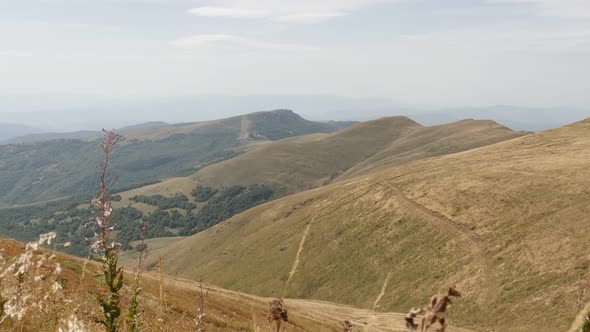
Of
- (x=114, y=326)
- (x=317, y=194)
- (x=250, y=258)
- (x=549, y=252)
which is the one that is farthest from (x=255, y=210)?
(x=114, y=326)

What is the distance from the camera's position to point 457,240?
80562 millimetres

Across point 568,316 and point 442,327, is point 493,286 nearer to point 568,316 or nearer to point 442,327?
point 568,316

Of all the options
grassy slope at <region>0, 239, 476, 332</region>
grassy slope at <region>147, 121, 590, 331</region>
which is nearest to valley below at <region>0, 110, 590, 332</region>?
grassy slope at <region>147, 121, 590, 331</region>

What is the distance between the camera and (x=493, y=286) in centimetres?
6444

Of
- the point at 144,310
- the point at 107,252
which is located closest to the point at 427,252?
the point at 144,310

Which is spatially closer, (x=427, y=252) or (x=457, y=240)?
(x=457, y=240)

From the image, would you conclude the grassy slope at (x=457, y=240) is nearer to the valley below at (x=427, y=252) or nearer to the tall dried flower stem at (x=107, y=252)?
the valley below at (x=427, y=252)

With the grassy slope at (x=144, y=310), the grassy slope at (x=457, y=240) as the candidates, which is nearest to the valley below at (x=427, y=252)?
the grassy slope at (x=457, y=240)

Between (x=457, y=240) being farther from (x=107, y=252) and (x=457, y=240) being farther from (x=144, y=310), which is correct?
(x=107, y=252)

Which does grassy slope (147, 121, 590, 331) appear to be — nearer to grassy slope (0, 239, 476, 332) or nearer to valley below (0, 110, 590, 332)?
valley below (0, 110, 590, 332)

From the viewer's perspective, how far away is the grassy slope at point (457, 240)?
60.8m

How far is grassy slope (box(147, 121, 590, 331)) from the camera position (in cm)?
6084

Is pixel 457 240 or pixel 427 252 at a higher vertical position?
pixel 457 240

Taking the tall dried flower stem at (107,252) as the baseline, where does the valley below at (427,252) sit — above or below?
below
